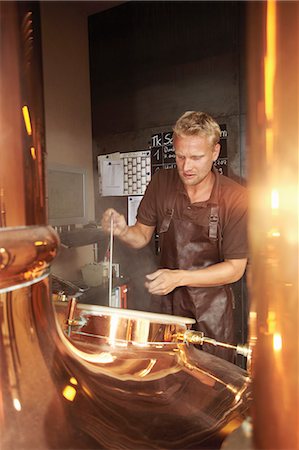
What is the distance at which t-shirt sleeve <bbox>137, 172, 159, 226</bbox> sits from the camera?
2.10 ft

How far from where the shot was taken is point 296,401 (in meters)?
0.12

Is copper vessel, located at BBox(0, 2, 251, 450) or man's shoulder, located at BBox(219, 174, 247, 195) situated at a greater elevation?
man's shoulder, located at BBox(219, 174, 247, 195)

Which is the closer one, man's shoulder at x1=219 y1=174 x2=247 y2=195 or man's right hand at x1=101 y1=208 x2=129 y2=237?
man's shoulder at x1=219 y1=174 x2=247 y2=195

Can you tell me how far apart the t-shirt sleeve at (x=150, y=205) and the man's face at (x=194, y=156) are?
207 millimetres

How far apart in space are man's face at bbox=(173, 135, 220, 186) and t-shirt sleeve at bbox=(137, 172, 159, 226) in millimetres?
207

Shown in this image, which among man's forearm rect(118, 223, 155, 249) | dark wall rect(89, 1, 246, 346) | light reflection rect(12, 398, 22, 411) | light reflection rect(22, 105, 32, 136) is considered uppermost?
dark wall rect(89, 1, 246, 346)

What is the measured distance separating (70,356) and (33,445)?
5 cm

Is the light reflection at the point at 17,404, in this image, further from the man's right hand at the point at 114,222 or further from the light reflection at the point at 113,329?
the man's right hand at the point at 114,222

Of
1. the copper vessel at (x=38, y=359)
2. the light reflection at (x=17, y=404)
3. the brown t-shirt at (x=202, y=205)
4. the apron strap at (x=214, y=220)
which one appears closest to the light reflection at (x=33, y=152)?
the copper vessel at (x=38, y=359)

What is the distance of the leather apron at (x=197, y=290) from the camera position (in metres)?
0.78

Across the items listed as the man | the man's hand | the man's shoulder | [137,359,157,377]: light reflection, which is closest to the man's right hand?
the man

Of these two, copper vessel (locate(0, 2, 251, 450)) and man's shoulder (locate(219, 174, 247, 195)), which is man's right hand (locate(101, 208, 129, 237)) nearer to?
man's shoulder (locate(219, 174, 247, 195))

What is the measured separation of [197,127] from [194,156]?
0.07m

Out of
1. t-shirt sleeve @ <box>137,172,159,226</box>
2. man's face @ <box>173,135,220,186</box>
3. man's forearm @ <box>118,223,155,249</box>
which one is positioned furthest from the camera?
man's forearm @ <box>118,223,155,249</box>
